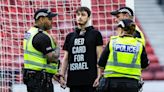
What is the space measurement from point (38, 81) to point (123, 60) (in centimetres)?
115

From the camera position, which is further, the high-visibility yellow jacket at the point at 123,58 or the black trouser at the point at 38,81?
the black trouser at the point at 38,81

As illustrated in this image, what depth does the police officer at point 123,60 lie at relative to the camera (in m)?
6.61

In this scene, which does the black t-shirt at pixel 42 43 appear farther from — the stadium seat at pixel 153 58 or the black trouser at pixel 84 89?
the stadium seat at pixel 153 58

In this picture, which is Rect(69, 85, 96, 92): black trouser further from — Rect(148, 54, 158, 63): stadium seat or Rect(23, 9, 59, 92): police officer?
Rect(148, 54, 158, 63): stadium seat

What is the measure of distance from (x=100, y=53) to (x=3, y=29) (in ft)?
7.20

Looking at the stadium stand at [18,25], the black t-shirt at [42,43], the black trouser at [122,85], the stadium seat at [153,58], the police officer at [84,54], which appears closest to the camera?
the black trouser at [122,85]

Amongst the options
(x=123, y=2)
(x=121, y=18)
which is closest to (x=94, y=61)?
(x=121, y=18)

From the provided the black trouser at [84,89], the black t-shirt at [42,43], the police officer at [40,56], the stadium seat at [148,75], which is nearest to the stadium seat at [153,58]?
the stadium seat at [148,75]

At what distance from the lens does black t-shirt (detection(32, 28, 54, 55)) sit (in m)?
7.23

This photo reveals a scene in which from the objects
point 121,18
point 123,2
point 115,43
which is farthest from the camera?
point 123,2

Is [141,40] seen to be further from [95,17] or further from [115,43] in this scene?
[95,17]

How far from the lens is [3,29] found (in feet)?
30.2

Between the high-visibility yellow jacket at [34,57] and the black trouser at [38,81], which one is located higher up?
the high-visibility yellow jacket at [34,57]

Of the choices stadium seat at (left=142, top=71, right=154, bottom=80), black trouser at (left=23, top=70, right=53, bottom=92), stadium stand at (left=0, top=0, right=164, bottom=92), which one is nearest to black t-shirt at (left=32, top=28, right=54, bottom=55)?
black trouser at (left=23, top=70, right=53, bottom=92)
